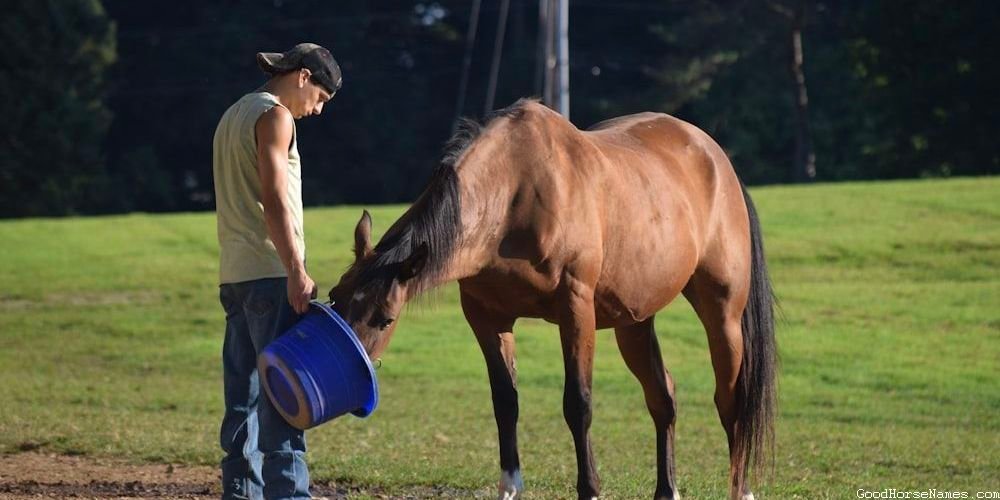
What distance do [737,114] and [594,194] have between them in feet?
137

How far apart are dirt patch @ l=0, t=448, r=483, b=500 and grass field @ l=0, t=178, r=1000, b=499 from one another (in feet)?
0.82

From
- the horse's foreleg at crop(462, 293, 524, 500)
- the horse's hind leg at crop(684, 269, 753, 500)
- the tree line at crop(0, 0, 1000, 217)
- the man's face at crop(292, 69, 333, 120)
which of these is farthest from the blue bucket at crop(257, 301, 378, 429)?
the tree line at crop(0, 0, 1000, 217)

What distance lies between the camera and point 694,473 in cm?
880

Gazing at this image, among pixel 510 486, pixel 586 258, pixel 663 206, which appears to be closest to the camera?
pixel 586 258

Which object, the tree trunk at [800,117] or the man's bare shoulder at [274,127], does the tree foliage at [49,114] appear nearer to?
the tree trunk at [800,117]

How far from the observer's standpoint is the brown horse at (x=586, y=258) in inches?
232

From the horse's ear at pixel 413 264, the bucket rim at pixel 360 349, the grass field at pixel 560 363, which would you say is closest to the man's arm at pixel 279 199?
the bucket rim at pixel 360 349

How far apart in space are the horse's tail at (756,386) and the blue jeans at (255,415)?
2.57 meters

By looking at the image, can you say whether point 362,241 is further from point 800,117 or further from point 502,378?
point 800,117

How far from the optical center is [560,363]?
15.8 m

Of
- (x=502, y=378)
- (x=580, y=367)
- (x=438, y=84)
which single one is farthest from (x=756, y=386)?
(x=438, y=84)

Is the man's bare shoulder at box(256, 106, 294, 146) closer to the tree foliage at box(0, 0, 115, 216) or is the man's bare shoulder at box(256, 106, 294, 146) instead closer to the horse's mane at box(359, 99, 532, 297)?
the horse's mane at box(359, 99, 532, 297)

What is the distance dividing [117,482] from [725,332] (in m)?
3.38

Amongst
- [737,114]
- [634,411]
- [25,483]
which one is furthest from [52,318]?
[737,114]
